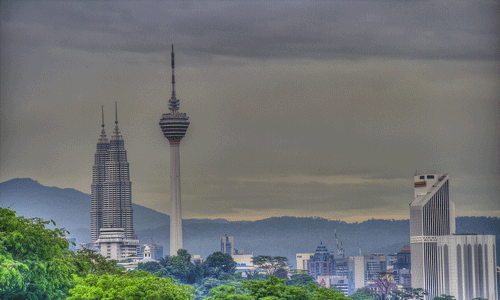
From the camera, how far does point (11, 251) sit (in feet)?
105

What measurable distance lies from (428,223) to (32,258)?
168915 mm

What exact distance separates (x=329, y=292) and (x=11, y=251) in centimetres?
2540

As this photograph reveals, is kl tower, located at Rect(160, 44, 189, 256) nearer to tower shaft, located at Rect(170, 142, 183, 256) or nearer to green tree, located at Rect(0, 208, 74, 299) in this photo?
tower shaft, located at Rect(170, 142, 183, 256)

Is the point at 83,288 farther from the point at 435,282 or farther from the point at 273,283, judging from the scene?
the point at 435,282

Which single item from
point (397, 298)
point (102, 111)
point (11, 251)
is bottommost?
point (397, 298)

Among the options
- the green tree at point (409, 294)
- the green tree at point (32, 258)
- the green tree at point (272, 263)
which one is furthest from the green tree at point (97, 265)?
the green tree at point (409, 294)

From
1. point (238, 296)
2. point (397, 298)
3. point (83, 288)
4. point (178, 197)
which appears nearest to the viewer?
point (83, 288)

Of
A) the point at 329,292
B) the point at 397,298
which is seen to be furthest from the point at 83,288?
the point at 397,298

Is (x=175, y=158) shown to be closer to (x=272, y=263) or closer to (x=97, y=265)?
(x=272, y=263)

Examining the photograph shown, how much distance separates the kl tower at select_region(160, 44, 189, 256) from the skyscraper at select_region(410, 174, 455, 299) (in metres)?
53.4

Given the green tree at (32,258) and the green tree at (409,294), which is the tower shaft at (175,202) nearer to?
the green tree at (409,294)

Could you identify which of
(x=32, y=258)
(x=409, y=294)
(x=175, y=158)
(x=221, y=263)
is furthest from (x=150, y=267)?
(x=32, y=258)

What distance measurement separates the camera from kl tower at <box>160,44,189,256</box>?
7249 inches

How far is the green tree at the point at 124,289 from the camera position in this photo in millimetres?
34406
